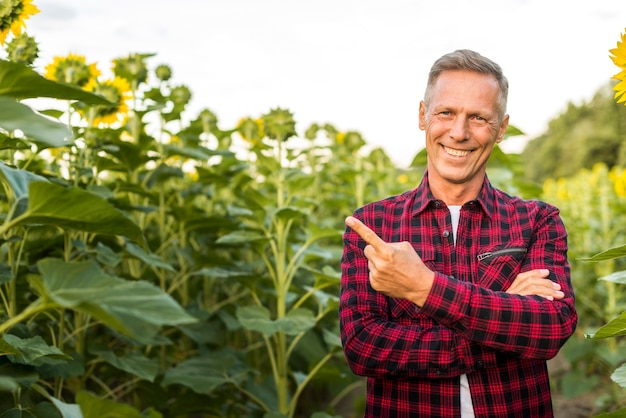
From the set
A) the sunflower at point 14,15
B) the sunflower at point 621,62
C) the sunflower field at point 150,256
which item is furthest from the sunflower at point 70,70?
the sunflower at point 621,62

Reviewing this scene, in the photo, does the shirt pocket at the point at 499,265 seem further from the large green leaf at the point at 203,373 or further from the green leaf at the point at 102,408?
the large green leaf at the point at 203,373

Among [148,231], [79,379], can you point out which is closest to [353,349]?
[79,379]

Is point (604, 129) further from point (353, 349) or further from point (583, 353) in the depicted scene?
point (353, 349)

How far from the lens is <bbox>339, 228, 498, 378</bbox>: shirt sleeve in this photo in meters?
1.61

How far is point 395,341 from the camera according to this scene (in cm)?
163

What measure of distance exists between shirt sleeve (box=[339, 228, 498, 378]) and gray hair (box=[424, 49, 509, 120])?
471 mm

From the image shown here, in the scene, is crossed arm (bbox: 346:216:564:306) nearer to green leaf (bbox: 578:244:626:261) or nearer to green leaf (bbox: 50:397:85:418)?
green leaf (bbox: 578:244:626:261)

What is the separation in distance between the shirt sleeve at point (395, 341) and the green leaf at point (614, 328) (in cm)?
26

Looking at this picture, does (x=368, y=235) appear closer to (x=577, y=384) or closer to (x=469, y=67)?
(x=469, y=67)

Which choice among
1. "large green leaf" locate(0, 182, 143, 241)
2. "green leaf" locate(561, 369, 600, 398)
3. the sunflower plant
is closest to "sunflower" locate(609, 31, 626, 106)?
the sunflower plant

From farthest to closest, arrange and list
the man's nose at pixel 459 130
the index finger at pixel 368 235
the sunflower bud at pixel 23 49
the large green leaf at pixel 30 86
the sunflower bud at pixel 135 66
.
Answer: the sunflower bud at pixel 135 66 < the sunflower bud at pixel 23 49 < the man's nose at pixel 459 130 < the index finger at pixel 368 235 < the large green leaf at pixel 30 86

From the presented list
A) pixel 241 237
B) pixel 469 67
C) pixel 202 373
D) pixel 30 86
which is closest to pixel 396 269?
pixel 469 67

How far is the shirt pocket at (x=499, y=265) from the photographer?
1.72 metres

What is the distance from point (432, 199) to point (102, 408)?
0.96 metres
